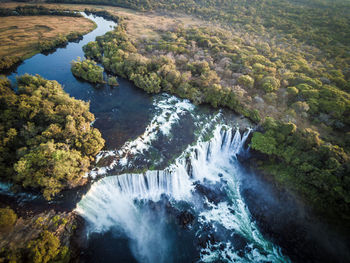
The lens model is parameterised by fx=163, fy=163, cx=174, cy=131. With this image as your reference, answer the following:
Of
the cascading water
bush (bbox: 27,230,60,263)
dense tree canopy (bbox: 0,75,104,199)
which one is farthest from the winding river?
bush (bbox: 27,230,60,263)

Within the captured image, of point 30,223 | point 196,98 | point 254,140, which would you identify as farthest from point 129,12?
point 30,223

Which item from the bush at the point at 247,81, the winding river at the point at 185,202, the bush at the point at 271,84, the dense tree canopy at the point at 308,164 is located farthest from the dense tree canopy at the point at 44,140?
the bush at the point at 271,84

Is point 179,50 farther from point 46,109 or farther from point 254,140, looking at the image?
point 46,109

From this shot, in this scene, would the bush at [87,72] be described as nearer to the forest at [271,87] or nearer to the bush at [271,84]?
the forest at [271,87]

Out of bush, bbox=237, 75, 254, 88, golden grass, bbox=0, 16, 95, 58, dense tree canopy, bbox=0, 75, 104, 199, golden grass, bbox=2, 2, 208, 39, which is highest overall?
golden grass, bbox=2, 2, 208, 39

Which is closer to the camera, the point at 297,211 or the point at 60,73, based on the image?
the point at 297,211

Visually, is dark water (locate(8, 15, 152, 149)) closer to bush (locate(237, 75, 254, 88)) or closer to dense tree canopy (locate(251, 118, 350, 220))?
bush (locate(237, 75, 254, 88))

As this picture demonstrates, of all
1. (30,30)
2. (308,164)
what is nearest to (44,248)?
(308,164)
